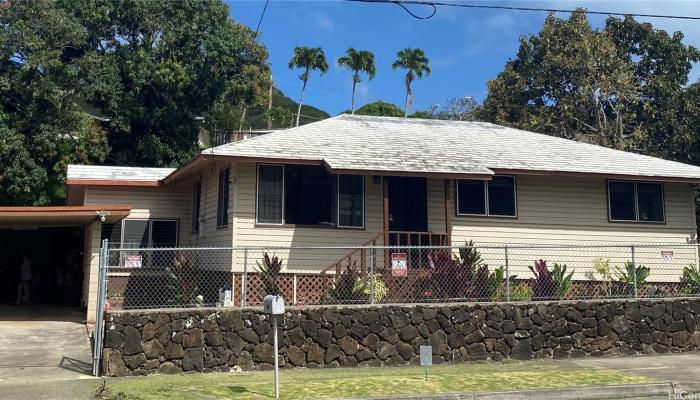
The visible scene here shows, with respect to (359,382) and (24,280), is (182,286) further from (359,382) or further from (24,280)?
(24,280)

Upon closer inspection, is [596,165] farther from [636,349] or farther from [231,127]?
[231,127]

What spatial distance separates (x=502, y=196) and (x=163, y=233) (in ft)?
30.6

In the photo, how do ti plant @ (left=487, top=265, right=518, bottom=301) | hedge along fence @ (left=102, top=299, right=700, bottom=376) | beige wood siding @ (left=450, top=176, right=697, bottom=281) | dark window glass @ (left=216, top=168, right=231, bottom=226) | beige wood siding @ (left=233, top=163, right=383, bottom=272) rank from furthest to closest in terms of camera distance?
beige wood siding @ (left=450, top=176, right=697, bottom=281) → dark window glass @ (left=216, top=168, right=231, bottom=226) → beige wood siding @ (left=233, top=163, right=383, bottom=272) → ti plant @ (left=487, top=265, right=518, bottom=301) → hedge along fence @ (left=102, top=299, right=700, bottom=376)

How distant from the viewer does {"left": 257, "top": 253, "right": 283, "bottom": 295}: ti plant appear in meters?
11.6

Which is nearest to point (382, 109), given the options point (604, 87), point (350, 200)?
point (604, 87)

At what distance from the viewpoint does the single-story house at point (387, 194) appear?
13711mm

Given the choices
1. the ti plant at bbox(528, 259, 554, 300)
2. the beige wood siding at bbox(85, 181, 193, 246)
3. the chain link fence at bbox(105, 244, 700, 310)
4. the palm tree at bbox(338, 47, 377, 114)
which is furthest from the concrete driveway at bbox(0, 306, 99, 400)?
the palm tree at bbox(338, 47, 377, 114)

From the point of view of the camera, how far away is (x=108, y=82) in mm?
26266

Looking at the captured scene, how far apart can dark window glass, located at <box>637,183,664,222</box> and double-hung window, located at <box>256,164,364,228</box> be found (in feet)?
24.9

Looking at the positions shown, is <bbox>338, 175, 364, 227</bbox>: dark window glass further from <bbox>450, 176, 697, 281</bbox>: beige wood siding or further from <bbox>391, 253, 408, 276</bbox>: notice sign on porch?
<bbox>391, 253, 408, 276</bbox>: notice sign on porch

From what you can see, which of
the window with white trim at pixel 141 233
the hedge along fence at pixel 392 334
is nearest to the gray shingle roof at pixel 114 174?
the window with white trim at pixel 141 233

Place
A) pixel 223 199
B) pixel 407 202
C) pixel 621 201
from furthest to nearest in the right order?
pixel 621 201 → pixel 407 202 → pixel 223 199

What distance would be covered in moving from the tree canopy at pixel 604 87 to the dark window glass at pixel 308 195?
21999mm

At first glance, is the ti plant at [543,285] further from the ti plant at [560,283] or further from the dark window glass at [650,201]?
the dark window glass at [650,201]
